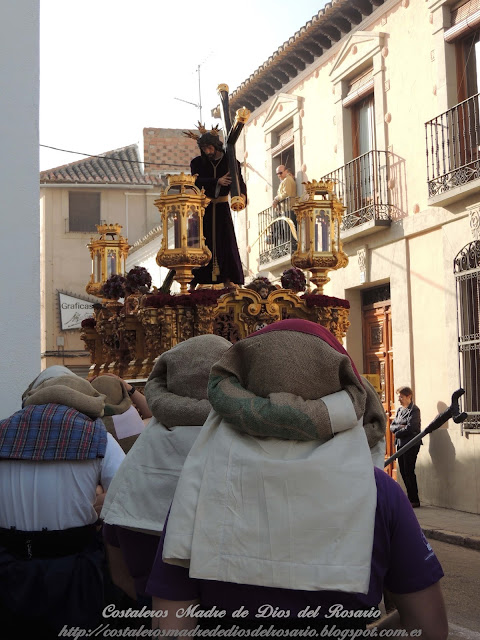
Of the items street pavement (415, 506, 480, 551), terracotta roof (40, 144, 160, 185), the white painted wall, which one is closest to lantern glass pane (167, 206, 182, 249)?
the white painted wall

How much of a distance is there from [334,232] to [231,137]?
1513mm

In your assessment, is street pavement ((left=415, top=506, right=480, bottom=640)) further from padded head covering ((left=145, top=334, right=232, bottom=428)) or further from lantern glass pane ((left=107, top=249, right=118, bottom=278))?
lantern glass pane ((left=107, top=249, right=118, bottom=278))

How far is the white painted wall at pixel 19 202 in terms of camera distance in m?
5.64

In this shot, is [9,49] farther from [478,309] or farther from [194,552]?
[478,309]

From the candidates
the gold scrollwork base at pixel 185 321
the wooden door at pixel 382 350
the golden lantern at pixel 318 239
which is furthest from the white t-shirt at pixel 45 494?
the wooden door at pixel 382 350

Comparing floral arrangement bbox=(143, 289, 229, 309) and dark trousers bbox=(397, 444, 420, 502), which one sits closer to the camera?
floral arrangement bbox=(143, 289, 229, 309)

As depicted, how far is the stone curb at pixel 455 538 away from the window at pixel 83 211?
20.7m

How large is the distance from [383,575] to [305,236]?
767 cm

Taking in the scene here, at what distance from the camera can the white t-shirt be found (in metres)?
3.33

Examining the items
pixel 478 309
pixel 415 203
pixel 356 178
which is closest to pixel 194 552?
pixel 478 309

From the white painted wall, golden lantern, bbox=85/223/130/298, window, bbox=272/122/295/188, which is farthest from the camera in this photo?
window, bbox=272/122/295/188

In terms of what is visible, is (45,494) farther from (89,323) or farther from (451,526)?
(451,526)

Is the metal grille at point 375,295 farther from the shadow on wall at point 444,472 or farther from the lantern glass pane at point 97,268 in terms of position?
the lantern glass pane at point 97,268

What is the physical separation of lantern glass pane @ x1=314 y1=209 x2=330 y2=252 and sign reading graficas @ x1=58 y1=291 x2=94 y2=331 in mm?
19380
